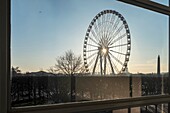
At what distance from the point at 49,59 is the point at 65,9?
1.12 ft


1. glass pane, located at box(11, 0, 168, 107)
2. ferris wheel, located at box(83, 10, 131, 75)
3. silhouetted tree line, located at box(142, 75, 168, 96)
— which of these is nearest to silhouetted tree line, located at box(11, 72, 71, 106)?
glass pane, located at box(11, 0, 168, 107)

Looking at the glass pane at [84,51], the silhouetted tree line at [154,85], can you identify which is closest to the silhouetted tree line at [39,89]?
the glass pane at [84,51]

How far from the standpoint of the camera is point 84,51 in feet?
5.30

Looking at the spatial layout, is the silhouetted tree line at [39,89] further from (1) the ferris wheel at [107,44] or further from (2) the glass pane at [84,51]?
(1) the ferris wheel at [107,44]

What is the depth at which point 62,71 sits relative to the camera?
1.53 m

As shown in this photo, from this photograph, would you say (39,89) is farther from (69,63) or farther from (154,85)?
(154,85)

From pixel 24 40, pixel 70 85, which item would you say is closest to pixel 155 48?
pixel 70 85

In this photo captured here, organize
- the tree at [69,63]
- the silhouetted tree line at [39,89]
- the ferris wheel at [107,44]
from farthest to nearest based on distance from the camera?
the ferris wheel at [107,44]
the tree at [69,63]
the silhouetted tree line at [39,89]

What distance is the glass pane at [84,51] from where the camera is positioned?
1347 millimetres

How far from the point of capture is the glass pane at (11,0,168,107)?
1.35m

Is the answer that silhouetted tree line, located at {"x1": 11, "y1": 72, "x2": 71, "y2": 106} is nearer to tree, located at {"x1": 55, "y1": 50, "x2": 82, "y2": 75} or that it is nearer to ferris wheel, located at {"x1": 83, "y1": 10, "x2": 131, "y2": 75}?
tree, located at {"x1": 55, "y1": 50, "x2": 82, "y2": 75}

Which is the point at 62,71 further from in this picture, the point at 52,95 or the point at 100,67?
the point at 100,67

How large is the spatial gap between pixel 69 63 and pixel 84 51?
0.46ft

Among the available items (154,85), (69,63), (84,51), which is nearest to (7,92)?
(69,63)
